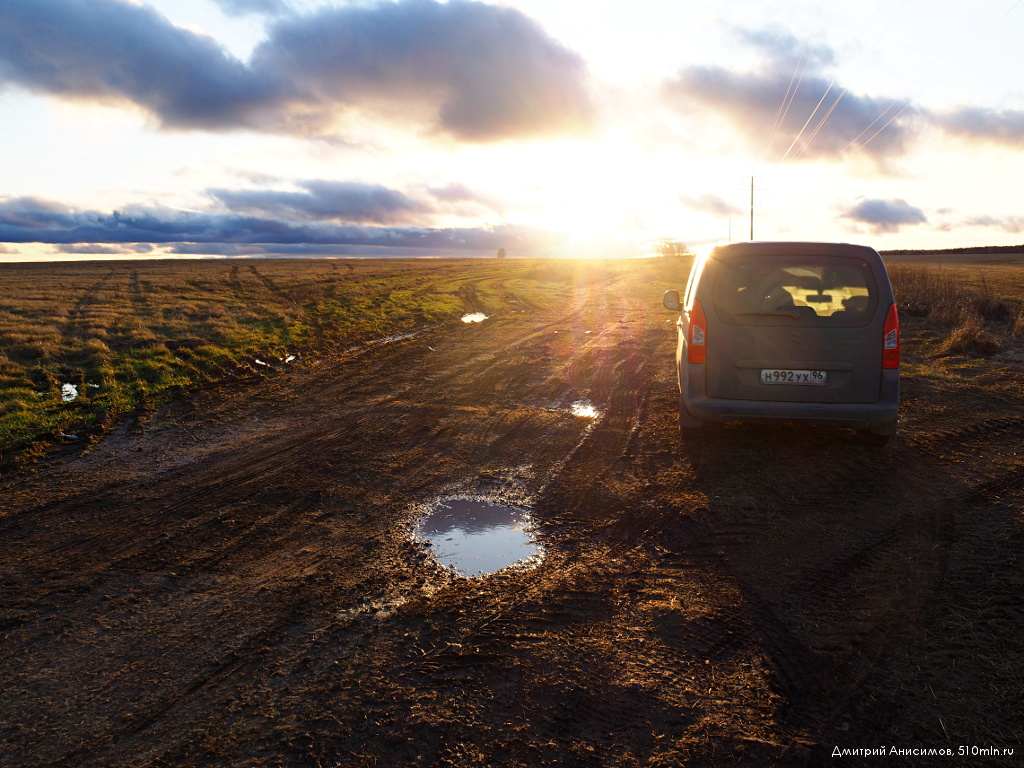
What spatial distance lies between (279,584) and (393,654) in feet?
3.50

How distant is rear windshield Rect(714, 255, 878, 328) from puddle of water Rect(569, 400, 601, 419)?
2.20 m

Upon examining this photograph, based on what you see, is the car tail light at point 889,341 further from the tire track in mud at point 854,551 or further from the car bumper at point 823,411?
the tire track in mud at point 854,551

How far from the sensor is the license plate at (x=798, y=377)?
580 centimetres

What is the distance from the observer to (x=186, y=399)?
8742mm

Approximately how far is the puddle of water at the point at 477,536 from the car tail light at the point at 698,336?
243cm

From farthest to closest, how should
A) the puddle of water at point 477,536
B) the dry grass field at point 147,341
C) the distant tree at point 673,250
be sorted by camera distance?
1. the distant tree at point 673,250
2. the dry grass field at point 147,341
3. the puddle of water at point 477,536

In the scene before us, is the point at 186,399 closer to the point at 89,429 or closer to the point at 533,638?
the point at 89,429

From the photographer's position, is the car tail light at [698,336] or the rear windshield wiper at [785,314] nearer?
the rear windshield wiper at [785,314]

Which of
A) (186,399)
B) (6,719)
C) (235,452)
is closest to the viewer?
(6,719)

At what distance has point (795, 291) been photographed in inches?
239

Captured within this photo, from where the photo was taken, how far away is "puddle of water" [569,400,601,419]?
25.1ft

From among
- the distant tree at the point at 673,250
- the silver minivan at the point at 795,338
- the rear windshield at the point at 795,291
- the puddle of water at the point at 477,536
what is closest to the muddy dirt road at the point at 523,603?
the puddle of water at the point at 477,536

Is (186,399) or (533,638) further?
(186,399)

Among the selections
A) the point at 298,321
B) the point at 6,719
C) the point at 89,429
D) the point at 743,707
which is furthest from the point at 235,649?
the point at 298,321
